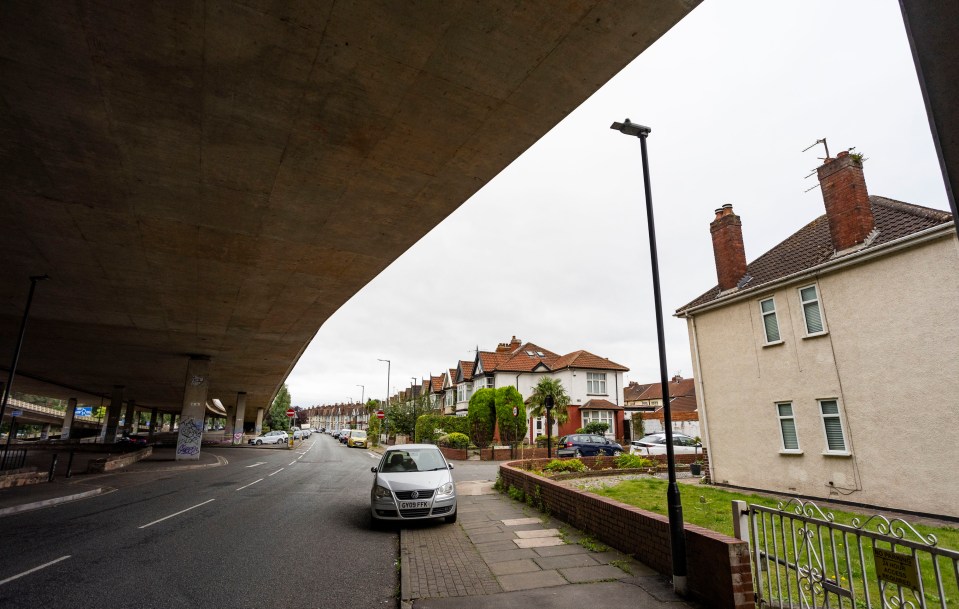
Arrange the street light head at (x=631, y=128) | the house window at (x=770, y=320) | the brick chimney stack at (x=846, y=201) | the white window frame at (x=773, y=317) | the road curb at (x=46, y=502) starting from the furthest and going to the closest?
1. the house window at (x=770, y=320)
2. the white window frame at (x=773, y=317)
3. the brick chimney stack at (x=846, y=201)
4. the road curb at (x=46, y=502)
5. the street light head at (x=631, y=128)

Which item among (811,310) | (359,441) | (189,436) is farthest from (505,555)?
(359,441)

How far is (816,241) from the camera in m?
15.5

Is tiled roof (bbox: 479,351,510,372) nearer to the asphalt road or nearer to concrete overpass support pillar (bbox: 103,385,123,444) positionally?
the asphalt road

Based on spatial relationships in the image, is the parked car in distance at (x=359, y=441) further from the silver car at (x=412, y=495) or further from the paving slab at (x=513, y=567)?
the paving slab at (x=513, y=567)

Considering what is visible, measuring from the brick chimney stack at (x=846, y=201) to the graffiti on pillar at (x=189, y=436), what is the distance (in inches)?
1302

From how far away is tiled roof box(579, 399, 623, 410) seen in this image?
42344mm

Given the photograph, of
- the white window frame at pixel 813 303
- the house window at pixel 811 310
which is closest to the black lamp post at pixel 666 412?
the white window frame at pixel 813 303

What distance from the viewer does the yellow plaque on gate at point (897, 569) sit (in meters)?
3.30

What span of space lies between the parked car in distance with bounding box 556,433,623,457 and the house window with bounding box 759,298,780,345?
539 inches

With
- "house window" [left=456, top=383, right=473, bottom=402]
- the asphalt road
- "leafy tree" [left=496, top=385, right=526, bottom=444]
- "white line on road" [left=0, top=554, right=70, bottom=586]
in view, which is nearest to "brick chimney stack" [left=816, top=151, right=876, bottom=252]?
the asphalt road

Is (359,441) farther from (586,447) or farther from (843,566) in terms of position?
(843,566)

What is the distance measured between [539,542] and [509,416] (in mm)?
30256

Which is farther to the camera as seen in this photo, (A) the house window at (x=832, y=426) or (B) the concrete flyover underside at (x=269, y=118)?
(A) the house window at (x=832, y=426)

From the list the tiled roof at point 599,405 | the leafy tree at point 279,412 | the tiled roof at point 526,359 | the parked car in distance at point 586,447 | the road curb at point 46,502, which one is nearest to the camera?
the road curb at point 46,502
